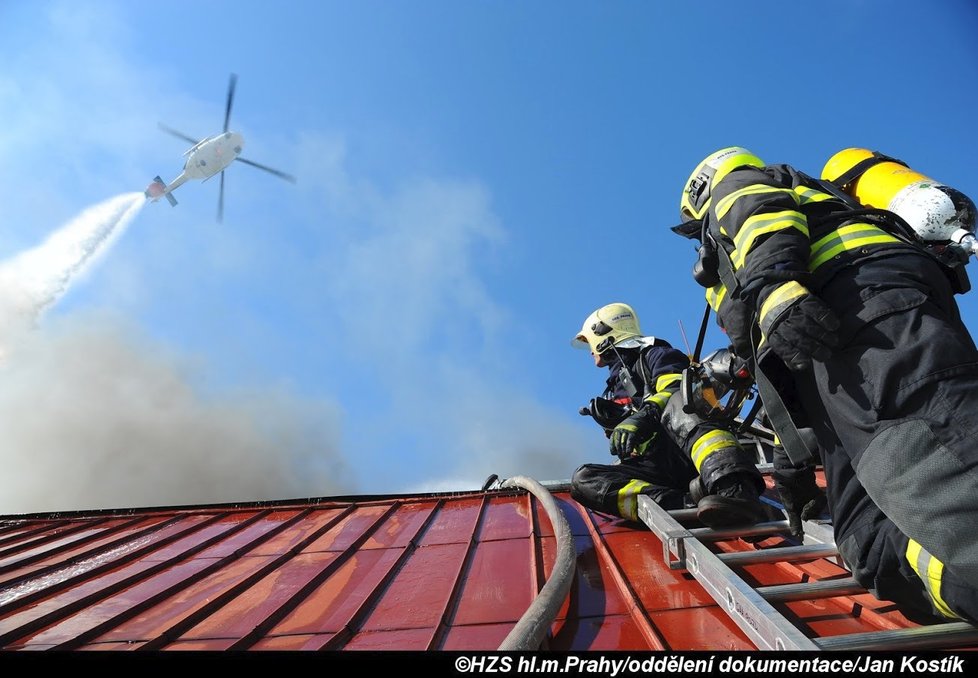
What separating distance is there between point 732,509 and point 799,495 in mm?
365

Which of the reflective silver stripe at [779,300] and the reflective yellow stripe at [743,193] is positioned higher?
the reflective yellow stripe at [743,193]

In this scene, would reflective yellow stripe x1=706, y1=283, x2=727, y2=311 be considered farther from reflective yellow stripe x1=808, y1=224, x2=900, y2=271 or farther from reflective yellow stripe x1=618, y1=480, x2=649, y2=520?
reflective yellow stripe x1=618, y1=480, x2=649, y2=520

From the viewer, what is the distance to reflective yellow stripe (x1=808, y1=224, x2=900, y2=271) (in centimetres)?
209

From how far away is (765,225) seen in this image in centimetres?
212

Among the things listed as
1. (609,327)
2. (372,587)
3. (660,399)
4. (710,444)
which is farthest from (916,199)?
(609,327)

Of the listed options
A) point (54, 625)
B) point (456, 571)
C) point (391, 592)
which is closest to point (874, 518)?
point (456, 571)

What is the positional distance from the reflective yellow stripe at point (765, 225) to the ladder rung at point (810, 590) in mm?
1308

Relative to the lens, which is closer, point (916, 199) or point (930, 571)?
point (930, 571)

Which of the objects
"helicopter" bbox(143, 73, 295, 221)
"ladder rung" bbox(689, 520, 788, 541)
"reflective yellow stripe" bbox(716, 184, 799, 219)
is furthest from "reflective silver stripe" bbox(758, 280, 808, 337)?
"helicopter" bbox(143, 73, 295, 221)

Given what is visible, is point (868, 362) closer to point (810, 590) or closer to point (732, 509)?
point (810, 590)

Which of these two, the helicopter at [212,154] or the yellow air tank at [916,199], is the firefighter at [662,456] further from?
the helicopter at [212,154]

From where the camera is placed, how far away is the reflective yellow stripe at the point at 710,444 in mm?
3377

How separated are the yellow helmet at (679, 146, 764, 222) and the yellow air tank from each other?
1.59 feet

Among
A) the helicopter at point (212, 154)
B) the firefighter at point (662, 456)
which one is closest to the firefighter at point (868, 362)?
the firefighter at point (662, 456)
